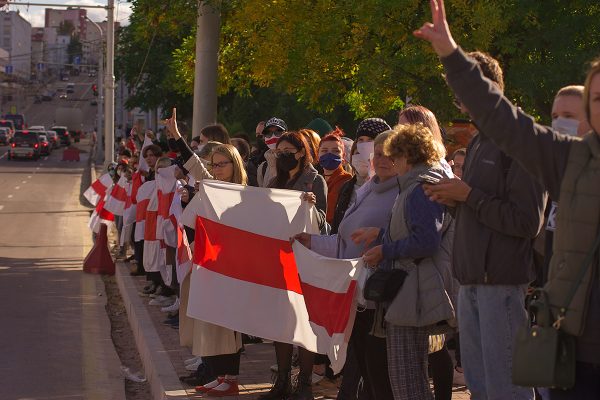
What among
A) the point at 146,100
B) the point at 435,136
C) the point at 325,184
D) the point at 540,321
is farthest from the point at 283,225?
the point at 146,100

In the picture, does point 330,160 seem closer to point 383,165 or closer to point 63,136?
point 383,165

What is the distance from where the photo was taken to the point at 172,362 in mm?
9344

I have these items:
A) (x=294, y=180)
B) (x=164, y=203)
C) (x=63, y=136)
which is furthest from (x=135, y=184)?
(x=63, y=136)

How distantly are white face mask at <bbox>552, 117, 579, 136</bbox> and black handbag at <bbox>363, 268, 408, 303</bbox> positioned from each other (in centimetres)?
125

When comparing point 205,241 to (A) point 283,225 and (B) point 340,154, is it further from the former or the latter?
(B) point 340,154

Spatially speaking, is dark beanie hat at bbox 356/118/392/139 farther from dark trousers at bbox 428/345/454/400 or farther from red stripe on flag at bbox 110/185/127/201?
red stripe on flag at bbox 110/185/127/201

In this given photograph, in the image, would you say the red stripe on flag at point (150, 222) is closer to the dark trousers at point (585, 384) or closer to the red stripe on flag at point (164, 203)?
the red stripe on flag at point (164, 203)

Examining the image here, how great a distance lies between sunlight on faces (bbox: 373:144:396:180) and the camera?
251 inches

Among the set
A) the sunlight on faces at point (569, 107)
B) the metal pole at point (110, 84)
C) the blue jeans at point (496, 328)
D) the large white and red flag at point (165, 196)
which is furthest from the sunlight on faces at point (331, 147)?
the metal pole at point (110, 84)

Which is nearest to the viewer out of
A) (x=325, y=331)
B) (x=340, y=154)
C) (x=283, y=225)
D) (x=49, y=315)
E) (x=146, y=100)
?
(x=325, y=331)

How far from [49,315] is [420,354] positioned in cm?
784

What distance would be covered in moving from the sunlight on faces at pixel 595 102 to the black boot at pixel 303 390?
14.1 feet

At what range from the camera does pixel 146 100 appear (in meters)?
52.7

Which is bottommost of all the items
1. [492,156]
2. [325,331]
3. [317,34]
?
[325,331]
